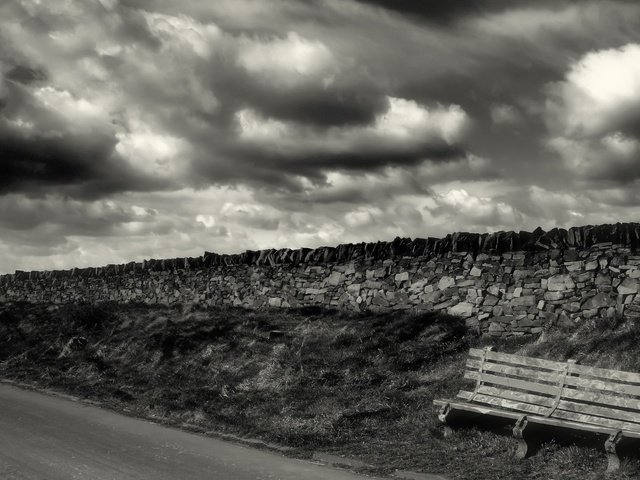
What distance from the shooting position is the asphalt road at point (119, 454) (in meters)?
6.77

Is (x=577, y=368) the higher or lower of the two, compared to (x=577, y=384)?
higher

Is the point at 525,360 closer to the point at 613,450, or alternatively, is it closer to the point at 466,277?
the point at 613,450

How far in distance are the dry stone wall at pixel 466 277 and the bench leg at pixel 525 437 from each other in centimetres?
431

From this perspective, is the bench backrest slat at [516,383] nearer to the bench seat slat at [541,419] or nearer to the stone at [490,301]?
the bench seat slat at [541,419]

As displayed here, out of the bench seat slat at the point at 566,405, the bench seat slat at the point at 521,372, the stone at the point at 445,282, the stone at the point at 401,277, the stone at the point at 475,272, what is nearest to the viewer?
the bench seat slat at the point at 566,405

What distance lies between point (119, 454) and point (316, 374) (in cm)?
473

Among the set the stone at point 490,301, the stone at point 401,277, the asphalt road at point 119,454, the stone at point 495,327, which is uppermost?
the stone at point 401,277

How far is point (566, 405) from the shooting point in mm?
7984

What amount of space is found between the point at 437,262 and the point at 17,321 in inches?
602

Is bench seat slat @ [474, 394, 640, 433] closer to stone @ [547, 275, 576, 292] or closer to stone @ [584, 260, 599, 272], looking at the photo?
stone @ [547, 275, 576, 292]

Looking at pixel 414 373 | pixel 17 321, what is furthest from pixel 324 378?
pixel 17 321

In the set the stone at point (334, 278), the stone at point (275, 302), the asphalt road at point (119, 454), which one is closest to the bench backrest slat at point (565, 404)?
the asphalt road at point (119, 454)

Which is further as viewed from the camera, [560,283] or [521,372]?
[560,283]

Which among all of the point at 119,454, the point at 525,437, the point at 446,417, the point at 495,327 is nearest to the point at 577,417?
the point at 525,437
